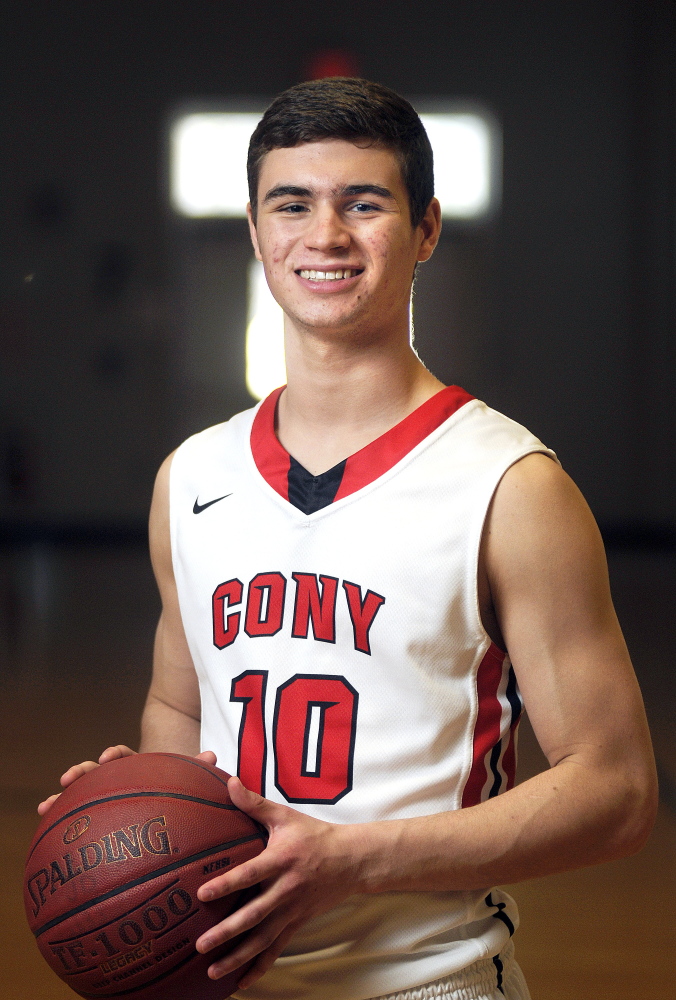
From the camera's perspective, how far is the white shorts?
1210 mm

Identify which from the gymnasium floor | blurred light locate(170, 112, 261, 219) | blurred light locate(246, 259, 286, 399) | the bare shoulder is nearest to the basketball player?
the bare shoulder

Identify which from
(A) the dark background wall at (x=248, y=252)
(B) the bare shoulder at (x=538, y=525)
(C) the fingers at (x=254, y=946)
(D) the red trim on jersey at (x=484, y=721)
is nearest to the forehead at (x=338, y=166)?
(B) the bare shoulder at (x=538, y=525)

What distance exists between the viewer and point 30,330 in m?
9.30

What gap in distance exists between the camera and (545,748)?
1204 mm

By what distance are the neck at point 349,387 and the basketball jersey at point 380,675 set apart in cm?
4

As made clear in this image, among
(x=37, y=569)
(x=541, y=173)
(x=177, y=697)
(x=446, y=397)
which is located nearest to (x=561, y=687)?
(x=446, y=397)

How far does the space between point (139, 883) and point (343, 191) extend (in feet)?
2.66

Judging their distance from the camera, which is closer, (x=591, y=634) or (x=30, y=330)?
(x=591, y=634)

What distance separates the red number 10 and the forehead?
1.94 feet

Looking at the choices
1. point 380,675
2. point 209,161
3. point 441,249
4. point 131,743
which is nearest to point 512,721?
point 380,675

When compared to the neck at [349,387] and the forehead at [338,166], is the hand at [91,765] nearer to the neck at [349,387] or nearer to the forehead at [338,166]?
the neck at [349,387]

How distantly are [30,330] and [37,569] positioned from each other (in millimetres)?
2157

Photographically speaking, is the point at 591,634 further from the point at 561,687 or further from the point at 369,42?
the point at 369,42

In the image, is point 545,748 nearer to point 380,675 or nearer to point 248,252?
point 380,675
